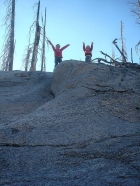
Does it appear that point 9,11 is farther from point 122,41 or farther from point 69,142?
point 69,142

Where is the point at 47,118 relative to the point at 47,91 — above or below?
below

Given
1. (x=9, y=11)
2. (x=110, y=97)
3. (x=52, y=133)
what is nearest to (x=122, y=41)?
(x=9, y=11)

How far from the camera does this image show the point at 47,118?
4.09 metres

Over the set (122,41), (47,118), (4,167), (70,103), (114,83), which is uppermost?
(122,41)

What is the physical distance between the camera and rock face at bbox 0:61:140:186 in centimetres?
248

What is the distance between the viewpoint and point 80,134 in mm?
3510

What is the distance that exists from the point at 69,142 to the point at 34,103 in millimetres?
3223

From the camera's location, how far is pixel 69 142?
3301 millimetres

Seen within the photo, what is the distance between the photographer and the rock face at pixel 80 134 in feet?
8.14

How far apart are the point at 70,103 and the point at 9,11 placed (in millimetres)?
13185

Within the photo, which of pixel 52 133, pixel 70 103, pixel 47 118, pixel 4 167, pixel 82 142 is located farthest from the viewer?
pixel 70 103

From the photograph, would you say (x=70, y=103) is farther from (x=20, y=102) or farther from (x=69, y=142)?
(x=20, y=102)

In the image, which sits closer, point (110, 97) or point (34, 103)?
point (110, 97)

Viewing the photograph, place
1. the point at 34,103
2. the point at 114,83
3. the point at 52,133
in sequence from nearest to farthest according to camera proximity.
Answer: the point at 52,133 → the point at 114,83 → the point at 34,103
